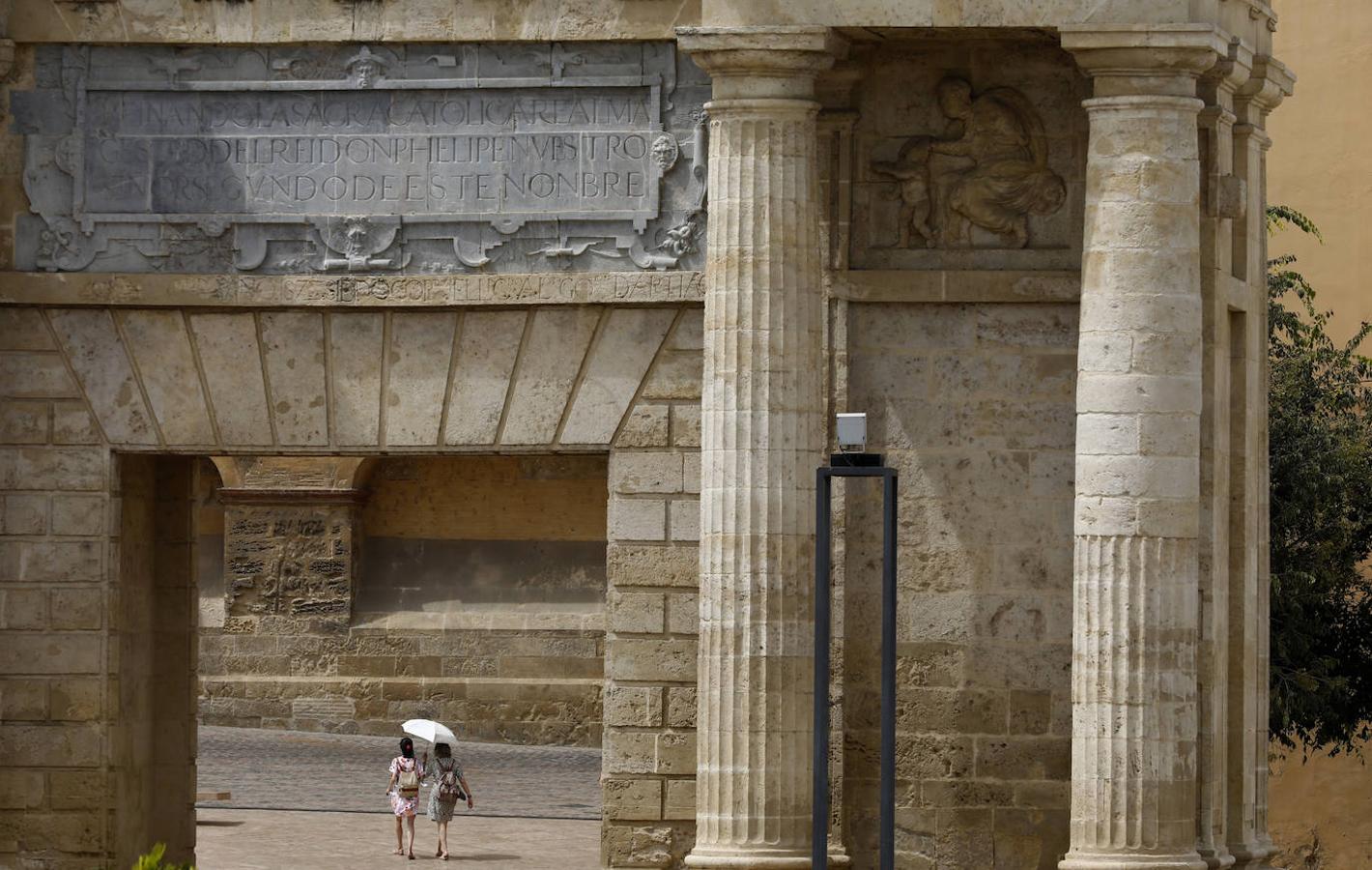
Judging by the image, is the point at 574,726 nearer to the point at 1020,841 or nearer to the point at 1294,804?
the point at 1294,804

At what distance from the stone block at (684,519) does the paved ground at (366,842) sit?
14.7ft

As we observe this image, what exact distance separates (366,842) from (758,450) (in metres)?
7.87

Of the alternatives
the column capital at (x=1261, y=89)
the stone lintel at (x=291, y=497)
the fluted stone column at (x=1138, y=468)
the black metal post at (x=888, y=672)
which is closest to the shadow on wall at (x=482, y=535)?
the stone lintel at (x=291, y=497)

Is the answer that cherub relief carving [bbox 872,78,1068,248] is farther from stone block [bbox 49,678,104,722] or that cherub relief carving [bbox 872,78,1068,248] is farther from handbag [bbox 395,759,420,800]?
handbag [bbox 395,759,420,800]

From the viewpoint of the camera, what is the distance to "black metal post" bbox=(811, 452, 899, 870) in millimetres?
14734

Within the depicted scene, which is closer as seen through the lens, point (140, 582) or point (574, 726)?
point (140, 582)

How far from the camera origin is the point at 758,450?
16.0 m

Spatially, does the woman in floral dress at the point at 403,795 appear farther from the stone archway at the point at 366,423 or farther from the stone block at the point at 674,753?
the stone block at the point at 674,753

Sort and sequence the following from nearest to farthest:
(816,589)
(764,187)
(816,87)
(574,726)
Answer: (816,589), (764,187), (816,87), (574,726)

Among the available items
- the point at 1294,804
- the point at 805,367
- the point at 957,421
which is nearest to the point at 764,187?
the point at 805,367

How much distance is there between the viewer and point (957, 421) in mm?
17281

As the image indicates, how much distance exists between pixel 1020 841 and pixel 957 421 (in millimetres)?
2381

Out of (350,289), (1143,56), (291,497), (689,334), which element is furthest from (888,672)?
(291,497)

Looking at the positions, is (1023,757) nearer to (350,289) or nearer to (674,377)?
(674,377)
